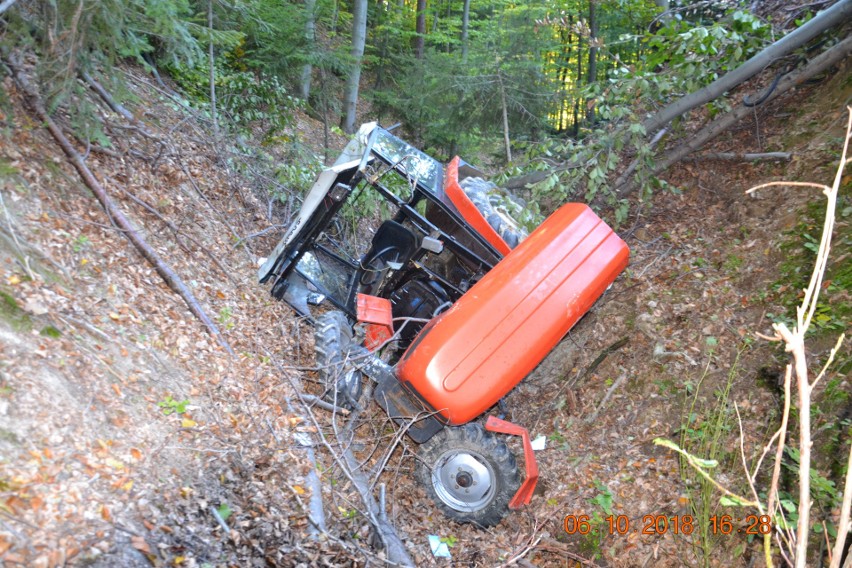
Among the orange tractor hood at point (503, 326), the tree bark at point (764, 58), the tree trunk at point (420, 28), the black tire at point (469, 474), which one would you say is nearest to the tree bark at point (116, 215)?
the orange tractor hood at point (503, 326)

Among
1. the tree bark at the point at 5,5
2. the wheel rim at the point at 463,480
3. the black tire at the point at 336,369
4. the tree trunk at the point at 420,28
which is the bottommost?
the wheel rim at the point at 463,480

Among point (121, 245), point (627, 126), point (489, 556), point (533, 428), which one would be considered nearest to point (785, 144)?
point (627, 126)

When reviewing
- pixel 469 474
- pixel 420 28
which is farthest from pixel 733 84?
pixel 420 28

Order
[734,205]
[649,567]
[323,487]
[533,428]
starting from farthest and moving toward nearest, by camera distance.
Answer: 1. [734,205]
2. [533,428]
3. [323,487]
4. [649,567]

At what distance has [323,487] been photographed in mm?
4074

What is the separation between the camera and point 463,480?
14.6 feet

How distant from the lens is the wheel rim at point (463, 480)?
4.40 meters

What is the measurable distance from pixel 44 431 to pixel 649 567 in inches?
147

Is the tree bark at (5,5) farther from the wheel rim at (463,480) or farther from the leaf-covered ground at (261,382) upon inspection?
the wheel rim at (463,480)

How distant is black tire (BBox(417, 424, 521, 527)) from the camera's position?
430cm

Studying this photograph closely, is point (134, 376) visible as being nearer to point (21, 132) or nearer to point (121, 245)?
point (121, 245)

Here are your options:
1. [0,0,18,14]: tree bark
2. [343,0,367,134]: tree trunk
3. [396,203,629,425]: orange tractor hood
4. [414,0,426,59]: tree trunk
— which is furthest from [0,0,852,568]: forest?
[414,0,426,59]: tree trunk

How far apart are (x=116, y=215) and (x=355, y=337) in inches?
87.2
